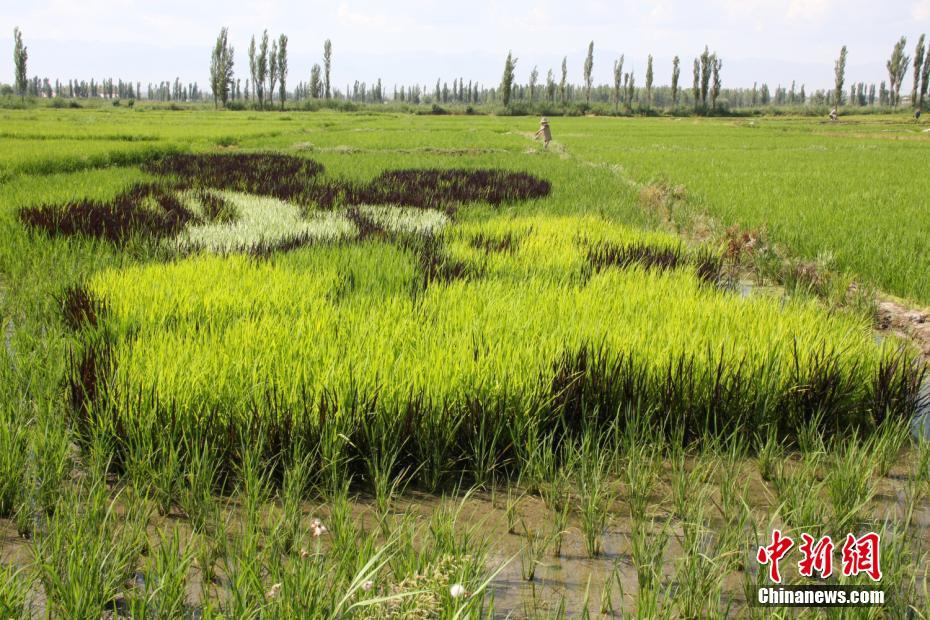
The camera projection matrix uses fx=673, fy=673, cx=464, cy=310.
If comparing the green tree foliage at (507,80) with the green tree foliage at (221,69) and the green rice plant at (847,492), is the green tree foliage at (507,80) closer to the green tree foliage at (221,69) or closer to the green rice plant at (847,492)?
the green tree foliage at (221,69)

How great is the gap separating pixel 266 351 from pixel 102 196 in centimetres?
705

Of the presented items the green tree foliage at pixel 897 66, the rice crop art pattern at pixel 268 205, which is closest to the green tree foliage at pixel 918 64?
the green tree foliage at pixel 897 66

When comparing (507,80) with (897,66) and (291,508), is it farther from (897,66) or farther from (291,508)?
(291,508)

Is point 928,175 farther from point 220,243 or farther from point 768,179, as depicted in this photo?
point 220,243

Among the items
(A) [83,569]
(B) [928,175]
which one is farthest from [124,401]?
(B) [928,175]

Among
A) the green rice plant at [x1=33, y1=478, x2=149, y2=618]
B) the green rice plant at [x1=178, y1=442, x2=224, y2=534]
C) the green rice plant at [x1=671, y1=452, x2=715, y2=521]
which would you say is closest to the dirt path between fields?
the green rice plant at [x1=671, y1=452, x2=715, y2=521]

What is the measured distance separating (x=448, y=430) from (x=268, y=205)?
7166mm

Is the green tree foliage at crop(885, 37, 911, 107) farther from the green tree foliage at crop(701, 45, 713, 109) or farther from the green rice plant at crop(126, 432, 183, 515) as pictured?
the green rice plant at crop(126, 432, 183, 515)

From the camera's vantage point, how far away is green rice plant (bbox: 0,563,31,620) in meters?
Answer: 1.47

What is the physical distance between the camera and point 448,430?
99.7 inches

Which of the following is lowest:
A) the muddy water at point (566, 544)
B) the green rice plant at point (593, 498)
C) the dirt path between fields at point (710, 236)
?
the muddy water at point (566, 544)

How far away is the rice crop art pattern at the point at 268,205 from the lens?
667 cm

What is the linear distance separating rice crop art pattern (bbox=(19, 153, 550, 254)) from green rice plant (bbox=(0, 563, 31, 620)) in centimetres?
435

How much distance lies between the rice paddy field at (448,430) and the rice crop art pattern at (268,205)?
2.15 feet
